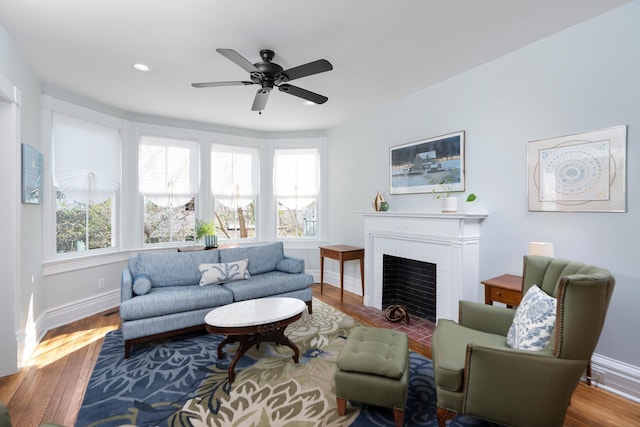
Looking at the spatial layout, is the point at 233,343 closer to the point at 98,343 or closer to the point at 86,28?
the point at 98,343

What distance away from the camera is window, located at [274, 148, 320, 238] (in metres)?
5.71

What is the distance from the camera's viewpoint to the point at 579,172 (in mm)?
Answer: 2410

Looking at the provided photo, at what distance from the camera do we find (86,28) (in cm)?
238

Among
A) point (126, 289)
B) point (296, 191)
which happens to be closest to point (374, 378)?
point (126, 289)

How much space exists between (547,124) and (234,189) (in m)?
4.49

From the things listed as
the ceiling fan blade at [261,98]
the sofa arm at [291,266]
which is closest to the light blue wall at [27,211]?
the ceiling fan blade at [261,98]

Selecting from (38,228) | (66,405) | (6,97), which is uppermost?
(6,97)

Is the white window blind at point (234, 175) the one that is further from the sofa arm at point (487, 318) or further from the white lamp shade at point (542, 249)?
the white lamp shade at point (542, 249)

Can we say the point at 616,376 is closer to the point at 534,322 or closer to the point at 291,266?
the point at 534,322

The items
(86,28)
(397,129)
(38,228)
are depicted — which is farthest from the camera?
(397,129)

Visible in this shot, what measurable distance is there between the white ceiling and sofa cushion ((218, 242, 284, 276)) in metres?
2.01

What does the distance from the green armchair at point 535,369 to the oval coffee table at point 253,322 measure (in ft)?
4.24

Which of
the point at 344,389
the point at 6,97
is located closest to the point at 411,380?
the point at 344,389

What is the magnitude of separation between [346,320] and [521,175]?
2402 millimetres
